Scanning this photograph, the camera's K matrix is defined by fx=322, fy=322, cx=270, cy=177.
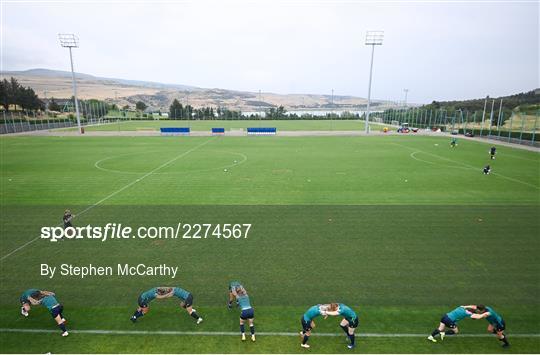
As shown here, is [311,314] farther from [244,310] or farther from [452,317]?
[452,317]

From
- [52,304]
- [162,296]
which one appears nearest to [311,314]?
[162,296]

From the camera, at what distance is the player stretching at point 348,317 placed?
8.28 m

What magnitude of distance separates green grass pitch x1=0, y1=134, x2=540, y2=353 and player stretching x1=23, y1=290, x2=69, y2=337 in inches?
15.9

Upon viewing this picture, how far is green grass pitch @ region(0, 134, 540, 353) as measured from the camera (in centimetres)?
921

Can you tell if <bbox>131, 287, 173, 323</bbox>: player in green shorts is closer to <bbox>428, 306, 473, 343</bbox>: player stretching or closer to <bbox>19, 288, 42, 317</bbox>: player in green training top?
<bbox>19, 288, 42, 317</bbox>: player in green training top

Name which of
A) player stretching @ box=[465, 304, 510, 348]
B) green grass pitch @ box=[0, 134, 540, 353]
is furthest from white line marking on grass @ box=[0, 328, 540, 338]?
player stretching @ box=[465, 304, 510, 348]

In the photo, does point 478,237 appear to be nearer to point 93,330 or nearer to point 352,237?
point 352,237

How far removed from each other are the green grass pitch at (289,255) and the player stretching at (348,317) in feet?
1.44

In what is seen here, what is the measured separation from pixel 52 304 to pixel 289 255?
838cm

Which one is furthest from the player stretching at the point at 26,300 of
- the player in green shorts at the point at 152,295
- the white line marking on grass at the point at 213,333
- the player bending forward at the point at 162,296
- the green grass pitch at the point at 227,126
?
the green grass pitch at the point at 227,126

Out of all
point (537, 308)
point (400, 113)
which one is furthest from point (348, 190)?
point (400, 113)

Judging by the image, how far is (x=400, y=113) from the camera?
103562 mm

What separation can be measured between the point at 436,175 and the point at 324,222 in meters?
16.4

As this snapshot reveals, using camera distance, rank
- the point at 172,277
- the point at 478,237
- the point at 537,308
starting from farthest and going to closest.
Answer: the point at 478,237 → the point at 172,277 → the point at 537,308
